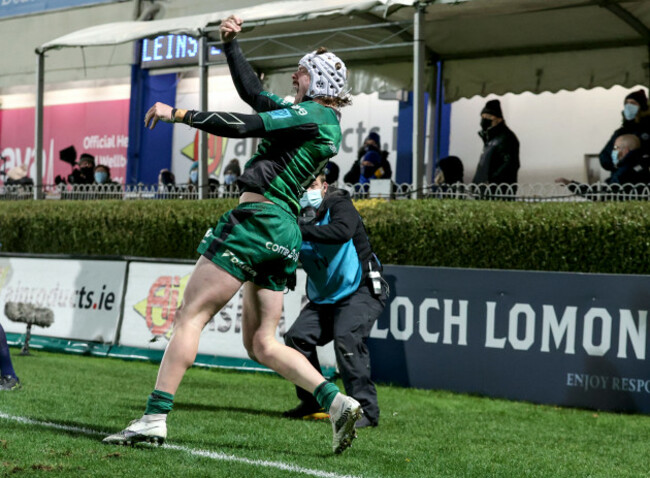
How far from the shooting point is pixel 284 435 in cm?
630

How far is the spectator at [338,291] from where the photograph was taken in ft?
23.7

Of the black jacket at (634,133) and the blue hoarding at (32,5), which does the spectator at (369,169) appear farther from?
the blue hoarding at (32,5)

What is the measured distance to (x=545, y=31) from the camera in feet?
47.5

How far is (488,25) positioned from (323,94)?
958cm

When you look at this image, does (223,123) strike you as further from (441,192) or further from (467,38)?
(467,38)

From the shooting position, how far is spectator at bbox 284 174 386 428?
723cm

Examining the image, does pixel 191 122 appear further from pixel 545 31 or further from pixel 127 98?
pixel 127 98

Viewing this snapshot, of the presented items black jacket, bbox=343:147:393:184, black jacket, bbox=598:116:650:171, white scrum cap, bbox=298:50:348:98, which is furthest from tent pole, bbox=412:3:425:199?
white scrum cap, bbox=298:50:348:98

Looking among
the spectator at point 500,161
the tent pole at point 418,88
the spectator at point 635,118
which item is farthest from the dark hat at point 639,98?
the tent pole at point 418,88

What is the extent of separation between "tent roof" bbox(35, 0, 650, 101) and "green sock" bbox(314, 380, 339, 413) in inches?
313

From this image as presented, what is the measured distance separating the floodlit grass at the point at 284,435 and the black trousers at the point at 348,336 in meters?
0.27

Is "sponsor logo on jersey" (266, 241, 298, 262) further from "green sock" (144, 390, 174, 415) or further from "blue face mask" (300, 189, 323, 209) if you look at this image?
"blue face mask" (300, 189, 323, 209)

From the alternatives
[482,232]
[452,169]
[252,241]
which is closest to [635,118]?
[452,169]

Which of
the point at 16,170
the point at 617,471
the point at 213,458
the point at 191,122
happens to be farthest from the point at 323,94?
the point at 16,170
